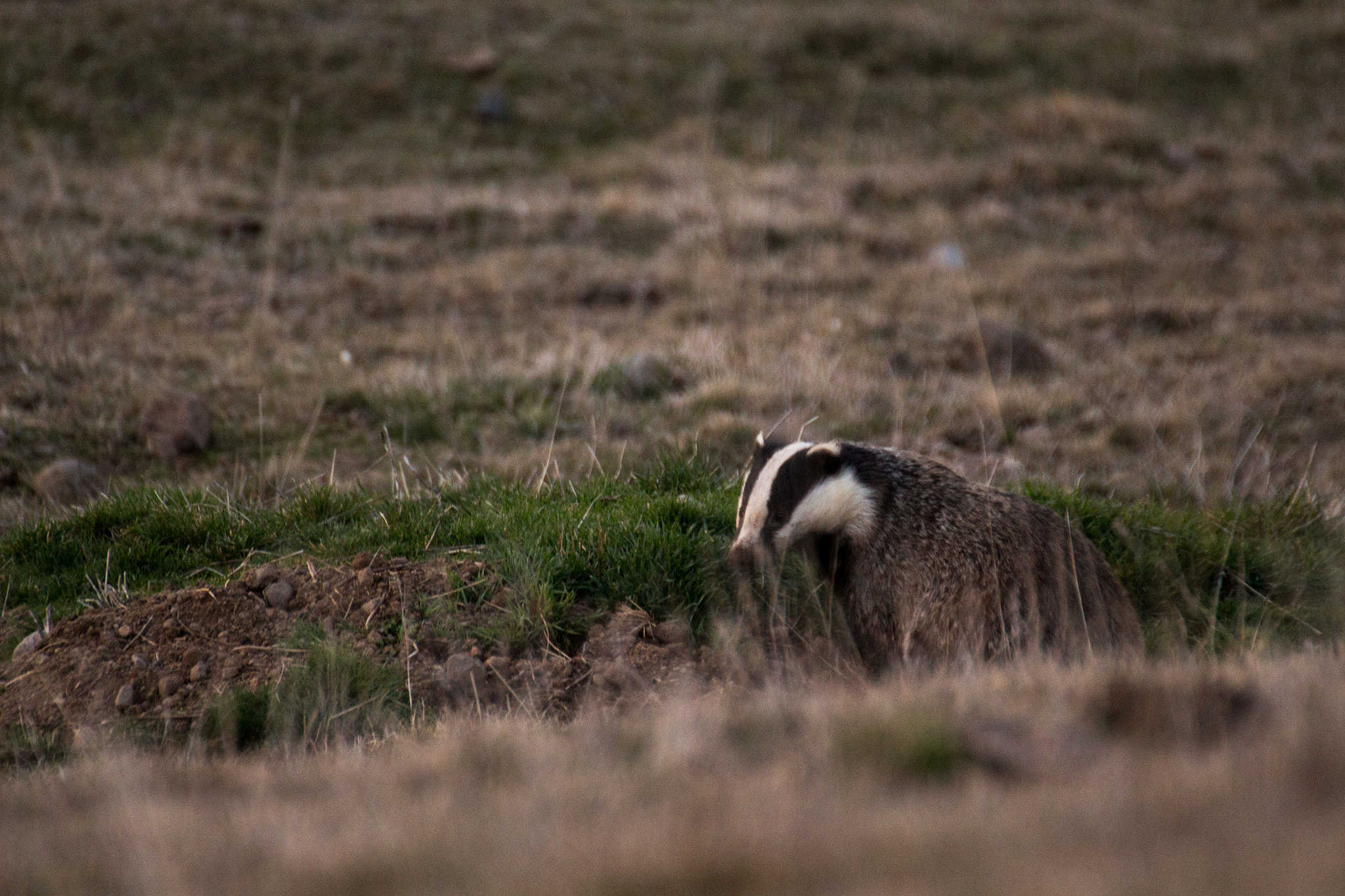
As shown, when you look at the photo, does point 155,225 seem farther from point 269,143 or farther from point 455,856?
point 455,856

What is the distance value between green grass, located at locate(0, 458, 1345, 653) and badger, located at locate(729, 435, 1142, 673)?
214 mm

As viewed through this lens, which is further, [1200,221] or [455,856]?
→ [1200,221]

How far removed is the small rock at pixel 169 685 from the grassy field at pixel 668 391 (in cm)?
19

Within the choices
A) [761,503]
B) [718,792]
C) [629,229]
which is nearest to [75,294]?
[629,229]

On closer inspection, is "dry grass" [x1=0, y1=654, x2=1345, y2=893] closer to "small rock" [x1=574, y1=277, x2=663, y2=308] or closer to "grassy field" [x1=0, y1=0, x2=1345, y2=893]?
"grassy field" [x1=0, y1=0, x2=1345, y2=893]

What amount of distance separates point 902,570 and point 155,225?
9.55 m

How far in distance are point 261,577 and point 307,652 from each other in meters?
0.52

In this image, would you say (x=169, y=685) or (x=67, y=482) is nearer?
(x=169, y=685)

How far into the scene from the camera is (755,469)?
433 cm

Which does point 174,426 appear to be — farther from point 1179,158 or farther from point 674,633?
point 1179,158

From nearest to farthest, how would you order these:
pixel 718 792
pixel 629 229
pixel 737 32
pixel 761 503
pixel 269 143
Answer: pixel 718 792 → pixel 761 503 → pixel 629 229 → pixel 269 143 → pixel 737 32

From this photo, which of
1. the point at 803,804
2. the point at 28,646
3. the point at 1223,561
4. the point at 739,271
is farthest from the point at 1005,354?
the point at 803,804

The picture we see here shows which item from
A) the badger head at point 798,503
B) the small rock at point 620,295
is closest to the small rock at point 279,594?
the badger head at point 798,503

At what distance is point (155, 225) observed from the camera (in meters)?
10.8
